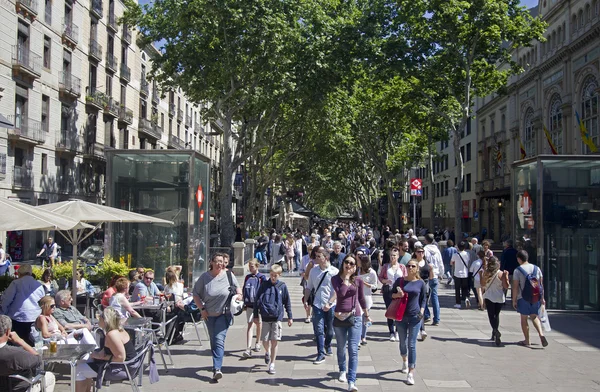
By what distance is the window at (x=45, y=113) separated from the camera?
105ft

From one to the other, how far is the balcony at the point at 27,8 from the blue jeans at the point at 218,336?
993 inches

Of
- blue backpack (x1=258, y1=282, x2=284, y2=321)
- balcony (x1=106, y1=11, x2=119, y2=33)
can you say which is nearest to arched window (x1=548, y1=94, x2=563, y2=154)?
balcony (x1=106, y1=11, x2=119, y2=33)

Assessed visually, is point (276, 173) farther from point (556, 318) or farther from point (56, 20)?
point (556, 318)

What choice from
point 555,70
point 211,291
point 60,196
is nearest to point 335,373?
point 211,291

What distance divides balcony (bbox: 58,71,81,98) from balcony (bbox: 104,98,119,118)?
3.31m

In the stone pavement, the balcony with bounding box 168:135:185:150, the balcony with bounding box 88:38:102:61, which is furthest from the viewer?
the balcony with bounding box 168:135:185:150

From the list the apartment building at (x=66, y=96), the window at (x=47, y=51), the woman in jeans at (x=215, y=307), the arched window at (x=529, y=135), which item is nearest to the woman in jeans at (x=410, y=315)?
the woman in jeans at (x=215, y=307)

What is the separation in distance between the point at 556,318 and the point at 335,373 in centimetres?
745

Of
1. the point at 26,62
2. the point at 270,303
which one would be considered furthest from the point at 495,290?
the point at 26,62

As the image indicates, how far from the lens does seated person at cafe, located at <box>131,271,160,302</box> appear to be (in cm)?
1084

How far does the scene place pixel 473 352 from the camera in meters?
10.5

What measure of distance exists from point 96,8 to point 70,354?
34405mm

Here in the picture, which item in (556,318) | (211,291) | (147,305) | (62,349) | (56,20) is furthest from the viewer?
(56,20)

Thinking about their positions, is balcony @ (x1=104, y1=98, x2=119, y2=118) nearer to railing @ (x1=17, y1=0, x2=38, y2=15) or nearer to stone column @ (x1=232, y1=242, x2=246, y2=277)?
railing @ (x1=17, y1=0, x2=38, y2=15)
